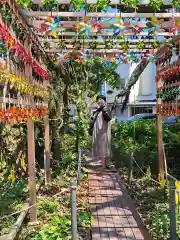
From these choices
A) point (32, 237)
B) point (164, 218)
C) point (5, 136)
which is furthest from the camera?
point (5, 136)

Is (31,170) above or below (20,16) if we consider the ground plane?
below

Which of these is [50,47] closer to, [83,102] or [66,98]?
[66,98]

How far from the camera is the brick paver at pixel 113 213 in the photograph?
4.57 m

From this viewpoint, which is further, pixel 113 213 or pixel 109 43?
pixel 109 43

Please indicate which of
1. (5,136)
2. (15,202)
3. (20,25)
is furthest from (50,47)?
(15,202)

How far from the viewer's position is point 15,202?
17.7 feet

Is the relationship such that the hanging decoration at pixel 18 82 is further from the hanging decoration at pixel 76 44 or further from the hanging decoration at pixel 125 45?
the hanging decoration at pixel 125 45

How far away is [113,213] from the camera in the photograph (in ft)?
17.9

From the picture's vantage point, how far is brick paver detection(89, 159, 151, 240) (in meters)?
4.57

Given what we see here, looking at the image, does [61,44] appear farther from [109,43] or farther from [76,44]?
[109,43]

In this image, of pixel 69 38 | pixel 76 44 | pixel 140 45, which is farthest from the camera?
pixel 69 38

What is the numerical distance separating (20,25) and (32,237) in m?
2.88

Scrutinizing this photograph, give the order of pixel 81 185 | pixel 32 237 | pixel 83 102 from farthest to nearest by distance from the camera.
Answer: pixel 83 102, pixel 81 185, pixel 32 237

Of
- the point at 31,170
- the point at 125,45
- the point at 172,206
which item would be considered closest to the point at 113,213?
the point at 31,170
